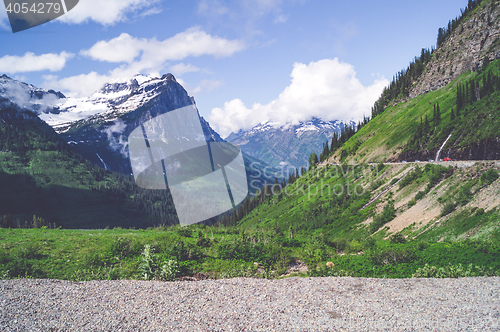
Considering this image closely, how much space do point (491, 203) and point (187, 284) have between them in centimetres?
2950

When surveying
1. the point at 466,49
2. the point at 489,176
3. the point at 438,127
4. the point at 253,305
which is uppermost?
the point at 466,49

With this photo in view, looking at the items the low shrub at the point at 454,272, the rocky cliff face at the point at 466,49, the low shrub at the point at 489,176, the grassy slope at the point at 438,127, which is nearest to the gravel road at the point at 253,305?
the low shrub at the point at 454,272

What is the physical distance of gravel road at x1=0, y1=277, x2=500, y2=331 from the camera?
9.55m

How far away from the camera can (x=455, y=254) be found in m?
18.1

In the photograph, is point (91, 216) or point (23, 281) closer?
point (23, 281)

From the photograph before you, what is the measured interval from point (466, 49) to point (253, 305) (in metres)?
147

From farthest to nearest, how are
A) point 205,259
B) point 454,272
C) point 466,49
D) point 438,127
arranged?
point 466,49 < point 438,127 < point 205,259 < point 454,272

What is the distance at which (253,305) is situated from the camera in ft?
39.2

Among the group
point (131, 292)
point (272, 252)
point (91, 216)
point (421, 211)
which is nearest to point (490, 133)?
point (421, 211)

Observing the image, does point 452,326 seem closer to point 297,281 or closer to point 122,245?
point 297,281

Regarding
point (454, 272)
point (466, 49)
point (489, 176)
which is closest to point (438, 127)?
point (489, 176)

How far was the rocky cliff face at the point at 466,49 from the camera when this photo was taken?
328 feet

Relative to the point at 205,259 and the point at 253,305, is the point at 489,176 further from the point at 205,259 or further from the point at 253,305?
the point at 205,259

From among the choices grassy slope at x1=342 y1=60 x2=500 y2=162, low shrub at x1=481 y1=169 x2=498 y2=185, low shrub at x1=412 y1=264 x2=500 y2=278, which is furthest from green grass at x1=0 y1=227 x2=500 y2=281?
grassy slope at x1=342 y1=60 x2=500 y2=162
